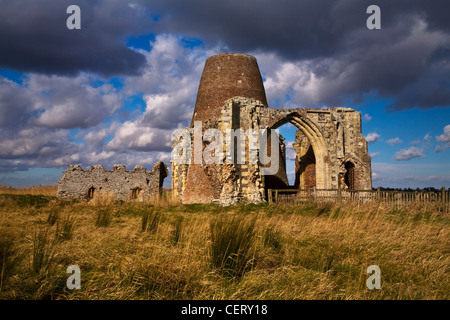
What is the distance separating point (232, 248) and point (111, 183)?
2078cm

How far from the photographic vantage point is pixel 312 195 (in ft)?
44.7

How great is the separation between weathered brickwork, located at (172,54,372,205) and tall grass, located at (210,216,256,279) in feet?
35.5

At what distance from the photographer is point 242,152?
1573 centimetres

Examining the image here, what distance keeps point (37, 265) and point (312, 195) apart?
11.5 m

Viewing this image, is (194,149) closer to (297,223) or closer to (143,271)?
(297,223)

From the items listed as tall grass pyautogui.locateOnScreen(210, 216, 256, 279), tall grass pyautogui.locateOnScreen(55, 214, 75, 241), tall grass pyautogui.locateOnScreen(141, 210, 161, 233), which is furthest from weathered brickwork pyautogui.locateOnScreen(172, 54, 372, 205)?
tall grass pyautogui.locateOnScreen(210, 216, 256, 279)

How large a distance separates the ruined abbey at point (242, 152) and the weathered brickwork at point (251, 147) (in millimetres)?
43

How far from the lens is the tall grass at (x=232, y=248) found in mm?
3811

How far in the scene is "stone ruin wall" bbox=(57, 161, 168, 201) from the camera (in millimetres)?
22328

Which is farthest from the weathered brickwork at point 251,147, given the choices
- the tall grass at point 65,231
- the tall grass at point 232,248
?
the tall grass at point 232,248

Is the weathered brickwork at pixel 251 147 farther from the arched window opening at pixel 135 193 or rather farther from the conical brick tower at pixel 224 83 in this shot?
the arched window opening at pixel 135 193

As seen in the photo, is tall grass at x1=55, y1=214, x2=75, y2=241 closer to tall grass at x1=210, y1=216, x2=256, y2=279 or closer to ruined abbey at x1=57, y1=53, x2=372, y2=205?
Result: tall grass at x1=210, y1=216, x2=256, y2=279

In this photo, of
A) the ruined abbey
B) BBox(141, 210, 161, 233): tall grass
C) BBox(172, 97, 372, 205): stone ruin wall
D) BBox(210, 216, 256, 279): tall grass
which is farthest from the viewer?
the ruined abbey
